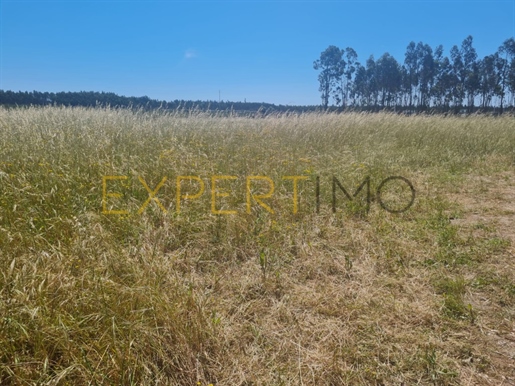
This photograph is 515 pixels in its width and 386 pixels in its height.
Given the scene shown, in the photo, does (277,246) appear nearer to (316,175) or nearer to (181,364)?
(181,364)

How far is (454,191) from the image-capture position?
4168mm

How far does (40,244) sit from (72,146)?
6.56 ft

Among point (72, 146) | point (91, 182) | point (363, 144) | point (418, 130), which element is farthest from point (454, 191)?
point (72, 146)

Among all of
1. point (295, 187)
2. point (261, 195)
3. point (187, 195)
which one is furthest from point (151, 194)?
A: point (295, 187)

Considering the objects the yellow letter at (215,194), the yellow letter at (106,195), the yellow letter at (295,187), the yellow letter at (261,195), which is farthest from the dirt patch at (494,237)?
the yellow letter at (106,195)

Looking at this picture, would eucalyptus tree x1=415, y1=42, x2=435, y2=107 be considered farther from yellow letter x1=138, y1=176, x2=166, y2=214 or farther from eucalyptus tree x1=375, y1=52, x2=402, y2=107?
yellow letter x1=138, y1=176, x2=166, y2=214

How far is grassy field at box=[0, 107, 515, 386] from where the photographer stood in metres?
1.27

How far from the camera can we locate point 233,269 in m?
2.15

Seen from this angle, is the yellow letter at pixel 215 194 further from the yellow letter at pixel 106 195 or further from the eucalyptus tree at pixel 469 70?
the eucalyptus tree at pixel 469 70

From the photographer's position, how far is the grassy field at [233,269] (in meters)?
1.27

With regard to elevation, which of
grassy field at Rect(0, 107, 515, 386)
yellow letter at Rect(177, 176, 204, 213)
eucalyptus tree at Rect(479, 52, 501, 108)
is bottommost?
grassy field at Rect(0, 107, 515, 386)

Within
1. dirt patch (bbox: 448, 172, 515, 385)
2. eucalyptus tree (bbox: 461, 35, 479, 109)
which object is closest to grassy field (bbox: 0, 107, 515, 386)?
dirt patch (bbox: 448, 172, 515, 385)

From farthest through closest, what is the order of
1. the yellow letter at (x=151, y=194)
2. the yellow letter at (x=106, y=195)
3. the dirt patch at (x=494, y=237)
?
1. the yellow letter at (x=151, y=194)
2. the yellow letter at (x=106, y=195)
3. the dirt patch at (x=494, y=237)

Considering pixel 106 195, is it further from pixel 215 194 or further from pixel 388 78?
pixel 388 78
